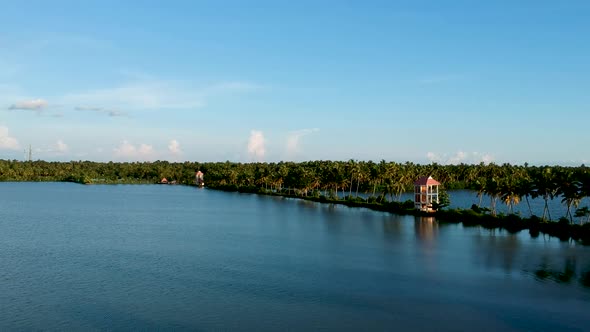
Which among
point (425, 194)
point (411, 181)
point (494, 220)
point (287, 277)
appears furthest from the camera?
point (411, 181)

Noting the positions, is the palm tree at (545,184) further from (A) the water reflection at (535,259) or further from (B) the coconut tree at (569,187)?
(A) the water reflection at (535,259)

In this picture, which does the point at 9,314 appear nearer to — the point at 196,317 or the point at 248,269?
the point at 196,317

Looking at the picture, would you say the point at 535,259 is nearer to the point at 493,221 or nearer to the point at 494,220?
the point at 493,221

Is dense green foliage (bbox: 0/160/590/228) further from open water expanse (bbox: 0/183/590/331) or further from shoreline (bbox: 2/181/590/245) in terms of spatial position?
open water expanse (bbox: 0/183/590/331)

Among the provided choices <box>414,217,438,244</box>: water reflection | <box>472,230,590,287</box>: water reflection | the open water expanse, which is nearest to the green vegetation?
<box>414,217,438,244</box>: water reflection

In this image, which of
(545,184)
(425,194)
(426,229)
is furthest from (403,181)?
(545,184)
